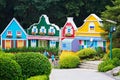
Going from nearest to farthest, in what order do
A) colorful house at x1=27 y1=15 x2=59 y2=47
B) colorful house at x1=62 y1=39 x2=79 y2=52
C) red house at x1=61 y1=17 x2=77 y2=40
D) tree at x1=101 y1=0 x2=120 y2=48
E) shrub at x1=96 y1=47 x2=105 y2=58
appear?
tree at x1=101 y1=0 x2=120 y2=48 < shrub at x1=96 y1=47 x2=105 y2=58 < colorful house at x1=62 y1=39 x2=79 y2=52 < red house at x1=61 y1=17 x2=77 y2=40 < colorful house at x1=27 y1=15 x2=59 y2=47

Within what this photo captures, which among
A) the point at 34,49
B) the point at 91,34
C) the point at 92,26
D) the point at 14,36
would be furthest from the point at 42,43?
the point at 92,26

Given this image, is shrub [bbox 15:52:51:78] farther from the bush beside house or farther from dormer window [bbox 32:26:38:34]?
dormer window [bbox 32:26:38:34]

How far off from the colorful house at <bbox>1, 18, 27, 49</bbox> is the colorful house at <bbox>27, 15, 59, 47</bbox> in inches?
25.0

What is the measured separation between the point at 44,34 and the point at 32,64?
23.9m

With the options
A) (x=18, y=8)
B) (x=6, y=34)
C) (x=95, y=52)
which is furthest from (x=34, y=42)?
(x=95, y=52)

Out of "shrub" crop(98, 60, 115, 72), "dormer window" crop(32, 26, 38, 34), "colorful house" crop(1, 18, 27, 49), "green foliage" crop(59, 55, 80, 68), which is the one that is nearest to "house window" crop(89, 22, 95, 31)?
"green foliage" crop(59, 55, 80, 68)

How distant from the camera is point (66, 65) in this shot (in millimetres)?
29703

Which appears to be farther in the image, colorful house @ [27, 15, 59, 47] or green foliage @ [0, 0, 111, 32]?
green foliage @ [0, 0, 111, 32]

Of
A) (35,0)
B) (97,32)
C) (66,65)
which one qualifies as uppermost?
(35,0)

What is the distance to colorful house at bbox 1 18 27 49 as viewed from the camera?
39344 mm

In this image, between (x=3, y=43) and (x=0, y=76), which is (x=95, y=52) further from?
(x=0, y=76)

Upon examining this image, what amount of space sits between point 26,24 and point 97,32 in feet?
44.1

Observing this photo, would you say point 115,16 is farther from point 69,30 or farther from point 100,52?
point 69,30

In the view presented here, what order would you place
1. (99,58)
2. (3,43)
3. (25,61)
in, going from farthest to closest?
(3,43) < (99,58) < (25,61)
